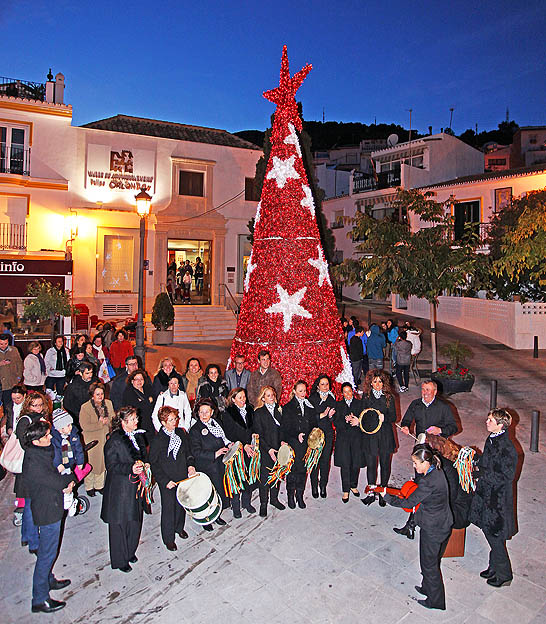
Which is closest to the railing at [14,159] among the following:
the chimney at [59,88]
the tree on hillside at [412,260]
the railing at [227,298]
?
the chimney at [59,88]

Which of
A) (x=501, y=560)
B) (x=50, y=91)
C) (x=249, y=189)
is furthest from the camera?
(x=249, y=189)

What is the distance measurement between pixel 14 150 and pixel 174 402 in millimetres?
17885

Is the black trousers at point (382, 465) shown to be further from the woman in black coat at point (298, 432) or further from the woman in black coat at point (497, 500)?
the woman in black coat at point (497, 500)

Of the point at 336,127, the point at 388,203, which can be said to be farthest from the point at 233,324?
the point at 336,127

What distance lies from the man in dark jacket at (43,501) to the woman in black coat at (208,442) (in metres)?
1.55

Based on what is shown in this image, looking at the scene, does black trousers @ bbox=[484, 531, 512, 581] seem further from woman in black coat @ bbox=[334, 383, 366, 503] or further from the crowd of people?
woman in black coat @ bbox=[334, 383, 366, 503]

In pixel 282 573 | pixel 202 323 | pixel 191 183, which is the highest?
pixel 191 183

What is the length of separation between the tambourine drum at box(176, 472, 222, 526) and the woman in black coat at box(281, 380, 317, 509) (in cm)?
126

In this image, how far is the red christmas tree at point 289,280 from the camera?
8.91 m

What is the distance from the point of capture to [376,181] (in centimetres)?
3325

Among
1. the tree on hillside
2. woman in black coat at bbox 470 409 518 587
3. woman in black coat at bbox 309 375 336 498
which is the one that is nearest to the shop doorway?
the tree on hillside

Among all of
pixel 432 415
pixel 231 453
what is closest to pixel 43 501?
pixel 231 453

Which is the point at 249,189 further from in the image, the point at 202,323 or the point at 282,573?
the point at 282,573

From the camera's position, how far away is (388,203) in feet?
105
